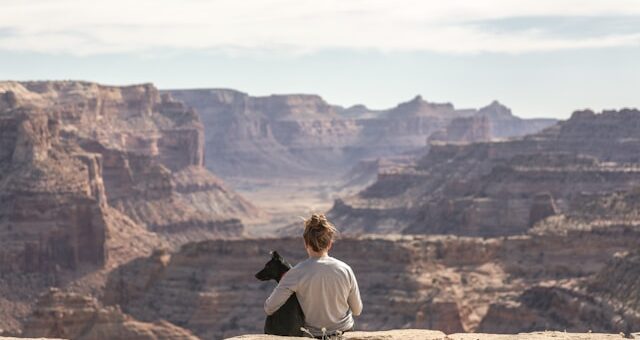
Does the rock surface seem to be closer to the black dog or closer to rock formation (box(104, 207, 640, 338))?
the black dog

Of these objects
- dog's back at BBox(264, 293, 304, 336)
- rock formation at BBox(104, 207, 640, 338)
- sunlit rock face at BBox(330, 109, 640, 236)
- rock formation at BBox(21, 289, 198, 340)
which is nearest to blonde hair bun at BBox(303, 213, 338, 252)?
dog's back at BBox(264, 293, 304, 336)

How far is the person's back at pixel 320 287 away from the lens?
21.4m

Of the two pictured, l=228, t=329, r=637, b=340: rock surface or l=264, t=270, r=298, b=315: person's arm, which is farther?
l=228, t=329, r=637, b=340: rock surface

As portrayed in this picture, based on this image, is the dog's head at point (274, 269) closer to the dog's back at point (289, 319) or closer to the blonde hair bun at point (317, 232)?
the dog's back at point (289, 319)

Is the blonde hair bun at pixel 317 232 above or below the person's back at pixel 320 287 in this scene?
above

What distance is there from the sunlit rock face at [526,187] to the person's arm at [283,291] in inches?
4466

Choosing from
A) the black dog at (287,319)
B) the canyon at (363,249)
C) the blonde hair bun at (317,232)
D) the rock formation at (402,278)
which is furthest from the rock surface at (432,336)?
the rock formation at (402,278)

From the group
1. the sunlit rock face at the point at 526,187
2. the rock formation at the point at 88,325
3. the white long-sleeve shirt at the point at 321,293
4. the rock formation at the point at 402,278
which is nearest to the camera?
the white long-sleeve shirt at the point at 321,293

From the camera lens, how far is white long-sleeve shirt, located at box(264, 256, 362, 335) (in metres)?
21.5

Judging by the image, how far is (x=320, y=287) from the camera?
2156cm

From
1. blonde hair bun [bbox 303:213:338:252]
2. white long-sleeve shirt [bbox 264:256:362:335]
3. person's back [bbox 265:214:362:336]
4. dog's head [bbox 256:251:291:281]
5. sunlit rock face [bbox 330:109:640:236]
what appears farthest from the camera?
sunlit rock face [bbox 330:109:640:236]

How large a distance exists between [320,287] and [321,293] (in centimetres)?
10

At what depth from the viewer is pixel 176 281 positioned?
315 ft

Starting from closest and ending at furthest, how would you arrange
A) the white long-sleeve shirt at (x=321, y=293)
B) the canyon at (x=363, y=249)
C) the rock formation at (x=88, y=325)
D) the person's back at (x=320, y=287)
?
1. the person's back at (x=320, y=287)
2. the white long-sleeve shirt at (x=321, y=293)
3. the rock formation at (x=88, y=325)
4. the canyon at (x=363, y=249)
